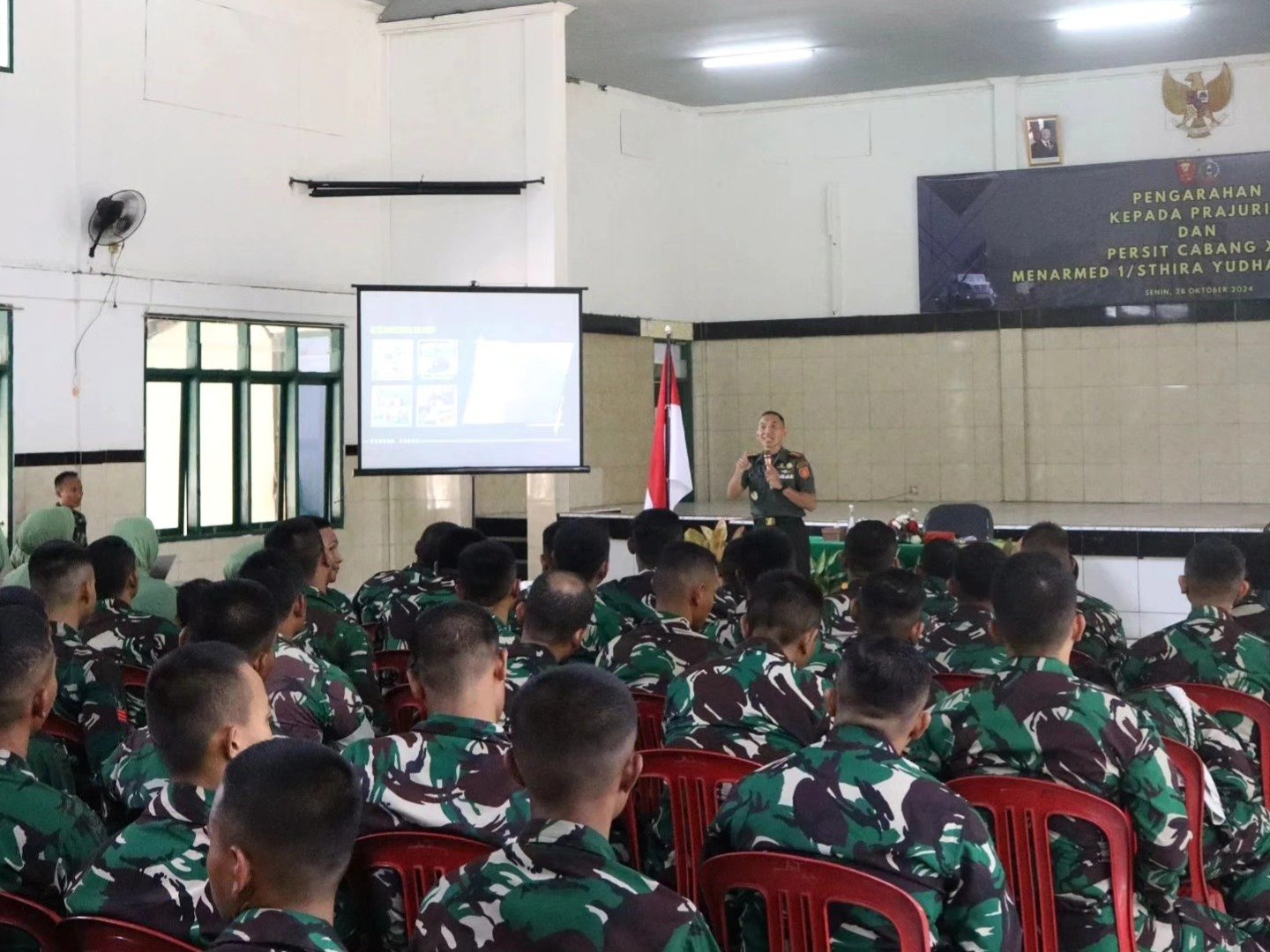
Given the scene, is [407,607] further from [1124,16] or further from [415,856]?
[1124,16]

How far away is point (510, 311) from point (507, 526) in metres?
2.16

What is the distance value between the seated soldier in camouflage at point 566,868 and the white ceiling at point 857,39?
8.95m

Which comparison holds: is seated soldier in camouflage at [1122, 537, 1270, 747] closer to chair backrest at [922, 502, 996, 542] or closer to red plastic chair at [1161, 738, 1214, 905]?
red plastic chair at [1161, 738, 1214, 905]

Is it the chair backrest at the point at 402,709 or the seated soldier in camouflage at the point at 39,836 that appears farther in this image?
the chair backrest at the point at 402,709

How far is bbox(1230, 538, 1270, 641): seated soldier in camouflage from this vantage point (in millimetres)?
4520

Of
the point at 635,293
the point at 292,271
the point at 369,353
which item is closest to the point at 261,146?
the point at 292,271

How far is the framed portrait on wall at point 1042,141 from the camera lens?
13.1 metres

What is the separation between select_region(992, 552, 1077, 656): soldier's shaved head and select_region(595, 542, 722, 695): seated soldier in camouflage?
A: 0.94 metres

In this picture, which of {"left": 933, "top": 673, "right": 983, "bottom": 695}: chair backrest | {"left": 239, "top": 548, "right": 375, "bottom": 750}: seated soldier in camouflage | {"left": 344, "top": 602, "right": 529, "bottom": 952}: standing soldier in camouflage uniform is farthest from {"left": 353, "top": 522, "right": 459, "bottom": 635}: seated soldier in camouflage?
{"left": 344, "top": 602, "right": 529, "bottom": 952}: standing soldier in camouflage uniform

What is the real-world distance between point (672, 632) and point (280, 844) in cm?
245

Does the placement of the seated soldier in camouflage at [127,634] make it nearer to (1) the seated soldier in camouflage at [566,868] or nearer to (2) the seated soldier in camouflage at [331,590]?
(2) the seated soldier in camouflage at [331,590]

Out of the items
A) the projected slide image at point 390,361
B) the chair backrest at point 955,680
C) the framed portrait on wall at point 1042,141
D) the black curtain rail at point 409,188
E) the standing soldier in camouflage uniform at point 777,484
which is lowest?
the chair backrest at point 955,680

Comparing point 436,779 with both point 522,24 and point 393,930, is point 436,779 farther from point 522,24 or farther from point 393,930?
point 522,24

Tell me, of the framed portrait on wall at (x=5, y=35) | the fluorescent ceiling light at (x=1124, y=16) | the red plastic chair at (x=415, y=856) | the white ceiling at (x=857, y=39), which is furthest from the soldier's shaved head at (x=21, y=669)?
the fluorescent ceiling light at (x=1124, y=16)
